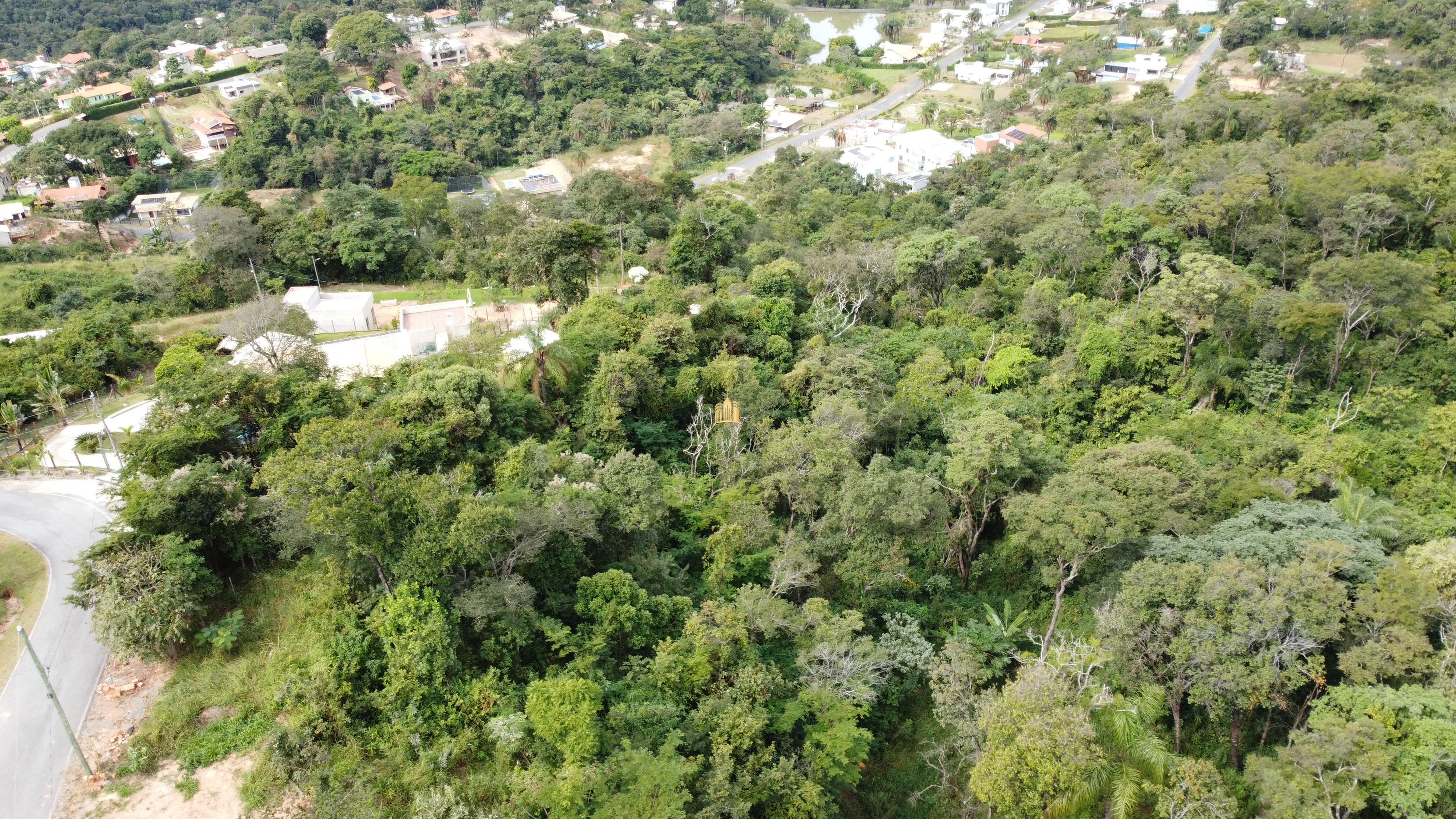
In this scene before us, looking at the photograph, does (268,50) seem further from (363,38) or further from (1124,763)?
(1124,763)

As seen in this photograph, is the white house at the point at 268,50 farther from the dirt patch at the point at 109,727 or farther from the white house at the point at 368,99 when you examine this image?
the dirt patch at the point at 109,727

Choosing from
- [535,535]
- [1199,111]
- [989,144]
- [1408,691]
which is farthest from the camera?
[989,144]

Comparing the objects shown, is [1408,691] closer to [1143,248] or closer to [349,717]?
[349,717]

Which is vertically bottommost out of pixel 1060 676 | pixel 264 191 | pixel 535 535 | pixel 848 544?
pixel 264 191

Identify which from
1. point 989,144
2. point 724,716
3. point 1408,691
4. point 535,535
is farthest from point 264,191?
point 1408,691

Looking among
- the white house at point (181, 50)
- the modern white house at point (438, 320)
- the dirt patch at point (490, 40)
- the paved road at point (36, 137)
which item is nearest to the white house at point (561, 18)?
the dirt patch at point (490, 40)

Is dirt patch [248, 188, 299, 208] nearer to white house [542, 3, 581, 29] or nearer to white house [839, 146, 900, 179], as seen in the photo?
white house [542, 3, 581, 29]
